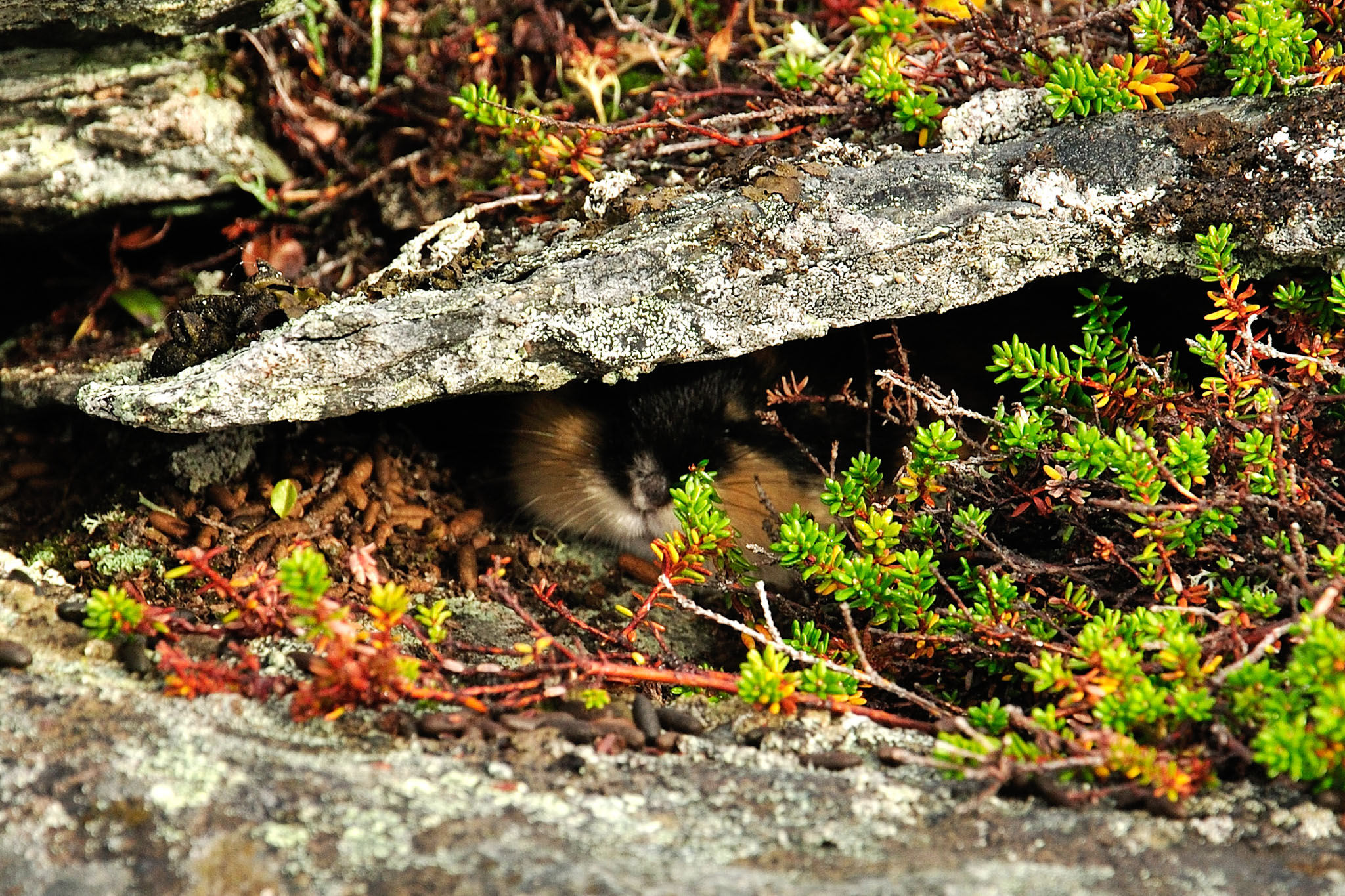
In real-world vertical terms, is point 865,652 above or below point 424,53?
below

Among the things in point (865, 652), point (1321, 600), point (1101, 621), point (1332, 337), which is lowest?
point (865, 652)

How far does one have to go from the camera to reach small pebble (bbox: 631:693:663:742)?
2.75 meters

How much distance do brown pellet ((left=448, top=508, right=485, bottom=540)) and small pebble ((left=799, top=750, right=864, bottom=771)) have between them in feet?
6.48

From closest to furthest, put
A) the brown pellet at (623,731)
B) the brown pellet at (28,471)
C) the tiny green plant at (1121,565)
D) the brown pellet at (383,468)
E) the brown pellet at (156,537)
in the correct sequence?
the tiny green plant at (1121,565)
the brown pellet at (623,731)
the brown pellet at (156,537)
the brown pellet at (383,468)
the brown pellet at (28,471)

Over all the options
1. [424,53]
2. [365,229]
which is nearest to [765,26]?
[424,53]

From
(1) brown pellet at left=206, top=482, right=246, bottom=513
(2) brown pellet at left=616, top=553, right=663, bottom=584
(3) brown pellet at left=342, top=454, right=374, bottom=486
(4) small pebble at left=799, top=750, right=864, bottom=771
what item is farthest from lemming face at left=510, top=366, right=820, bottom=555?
(4) small pebble at left=799, top=750, right=864, bottom=771

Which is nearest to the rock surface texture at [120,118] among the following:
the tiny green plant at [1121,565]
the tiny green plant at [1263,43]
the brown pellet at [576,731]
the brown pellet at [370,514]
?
the brown pellet at [370,514]

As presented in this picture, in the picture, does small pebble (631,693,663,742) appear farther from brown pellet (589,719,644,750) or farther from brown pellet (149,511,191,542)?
brown pellet (149,511,191,542)

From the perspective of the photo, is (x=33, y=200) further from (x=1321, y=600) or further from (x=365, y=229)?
(x=1321, y=600)

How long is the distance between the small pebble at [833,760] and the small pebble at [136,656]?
1.64m

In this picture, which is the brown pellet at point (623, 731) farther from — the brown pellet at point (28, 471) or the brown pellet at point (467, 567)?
the brown pellet at point (28, 471)

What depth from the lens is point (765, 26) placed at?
4.77 meters

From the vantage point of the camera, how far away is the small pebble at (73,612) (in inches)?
119

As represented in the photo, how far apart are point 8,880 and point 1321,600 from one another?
2.72 m
